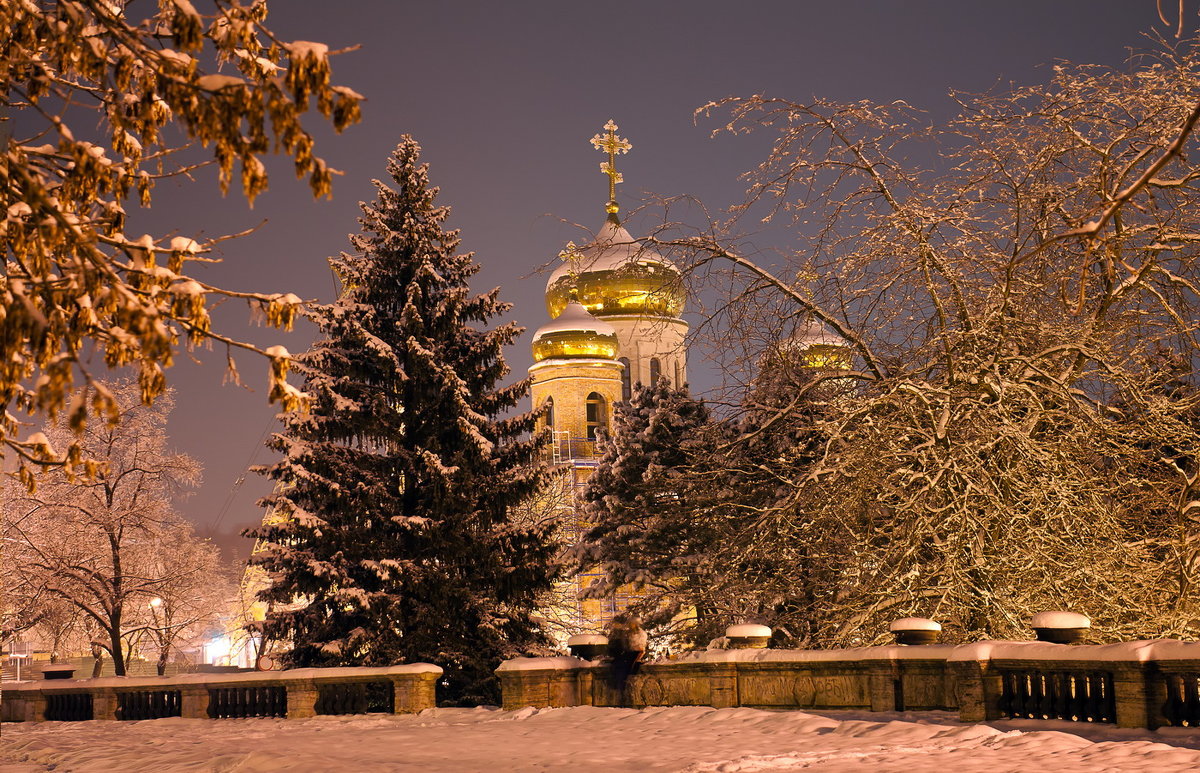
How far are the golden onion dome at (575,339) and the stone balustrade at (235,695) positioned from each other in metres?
42.2

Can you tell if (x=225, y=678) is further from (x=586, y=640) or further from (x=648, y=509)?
(x=648, y=509)

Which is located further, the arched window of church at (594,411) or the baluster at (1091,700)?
the arched window of church at (594,411)

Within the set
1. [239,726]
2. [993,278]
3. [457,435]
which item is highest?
[993,278]

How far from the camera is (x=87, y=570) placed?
95.5ft

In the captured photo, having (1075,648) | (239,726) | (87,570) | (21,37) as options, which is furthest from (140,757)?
(87,570)

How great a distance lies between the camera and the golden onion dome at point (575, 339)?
197 ft

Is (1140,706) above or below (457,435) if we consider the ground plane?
below

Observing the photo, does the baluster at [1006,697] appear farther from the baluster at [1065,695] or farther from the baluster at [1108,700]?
the baluster at [1108,700]

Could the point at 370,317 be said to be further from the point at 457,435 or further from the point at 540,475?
the point at 540,475

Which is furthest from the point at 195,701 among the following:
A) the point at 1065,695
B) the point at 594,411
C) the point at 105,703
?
the point at 594,411

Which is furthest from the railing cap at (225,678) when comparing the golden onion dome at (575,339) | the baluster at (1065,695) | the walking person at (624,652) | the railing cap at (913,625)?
the golden onion dome at (575,339)

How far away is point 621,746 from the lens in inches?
478

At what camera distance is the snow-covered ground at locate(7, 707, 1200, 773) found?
992 centimetres

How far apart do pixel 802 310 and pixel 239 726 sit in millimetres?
8997
